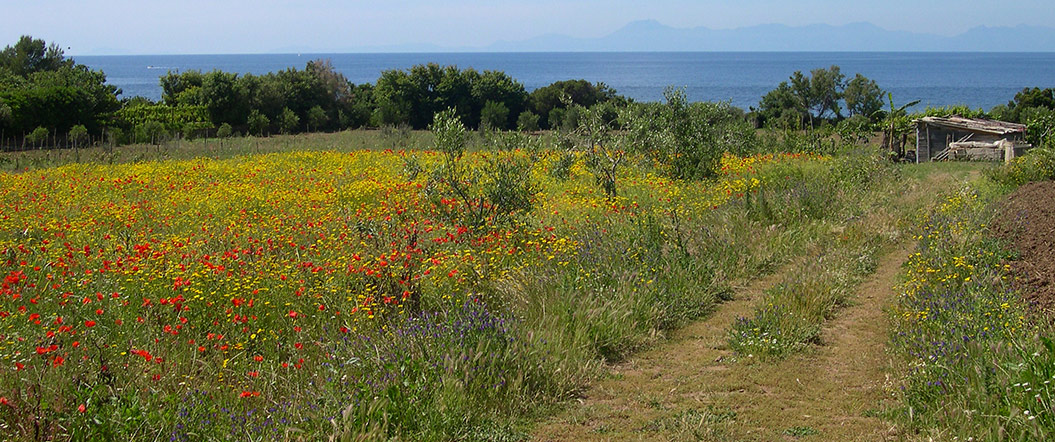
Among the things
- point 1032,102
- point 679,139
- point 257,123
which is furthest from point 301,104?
point 1032,102

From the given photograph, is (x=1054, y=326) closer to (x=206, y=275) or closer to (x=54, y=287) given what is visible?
(x=206, y=275)

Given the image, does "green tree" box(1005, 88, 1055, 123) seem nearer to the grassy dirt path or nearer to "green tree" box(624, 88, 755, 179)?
"green tree" box(624, 88, 755, 179)

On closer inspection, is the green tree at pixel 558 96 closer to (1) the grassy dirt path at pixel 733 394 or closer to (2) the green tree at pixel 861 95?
(2) the green tree at pixel 861 95

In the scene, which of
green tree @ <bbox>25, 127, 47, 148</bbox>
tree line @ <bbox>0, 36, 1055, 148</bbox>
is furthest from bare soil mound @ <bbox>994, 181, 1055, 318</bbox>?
green tree @ <bbox>25, 127, 47, 148</bbox>

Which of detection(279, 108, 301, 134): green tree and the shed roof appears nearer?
the shed roof

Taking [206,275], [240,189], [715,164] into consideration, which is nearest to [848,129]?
[715,164]

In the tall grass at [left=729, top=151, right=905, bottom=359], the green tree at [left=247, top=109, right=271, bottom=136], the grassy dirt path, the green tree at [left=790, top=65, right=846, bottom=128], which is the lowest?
the grassy dirt path

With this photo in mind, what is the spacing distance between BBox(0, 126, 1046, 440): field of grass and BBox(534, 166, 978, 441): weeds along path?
0.71 ft

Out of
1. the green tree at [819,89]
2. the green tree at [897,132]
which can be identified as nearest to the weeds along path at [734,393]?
the green tree at [897,132]

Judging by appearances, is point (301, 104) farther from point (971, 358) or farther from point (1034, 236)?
point (971, 358)

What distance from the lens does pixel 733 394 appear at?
5.74 meters

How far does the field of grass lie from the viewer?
4758 mm

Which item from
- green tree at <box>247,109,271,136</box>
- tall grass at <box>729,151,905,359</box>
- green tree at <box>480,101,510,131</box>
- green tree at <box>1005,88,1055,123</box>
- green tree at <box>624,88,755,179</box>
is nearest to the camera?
tall grass at <box>729,151,905,359</box>

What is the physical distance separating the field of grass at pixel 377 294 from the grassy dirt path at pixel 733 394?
0.23 meters
